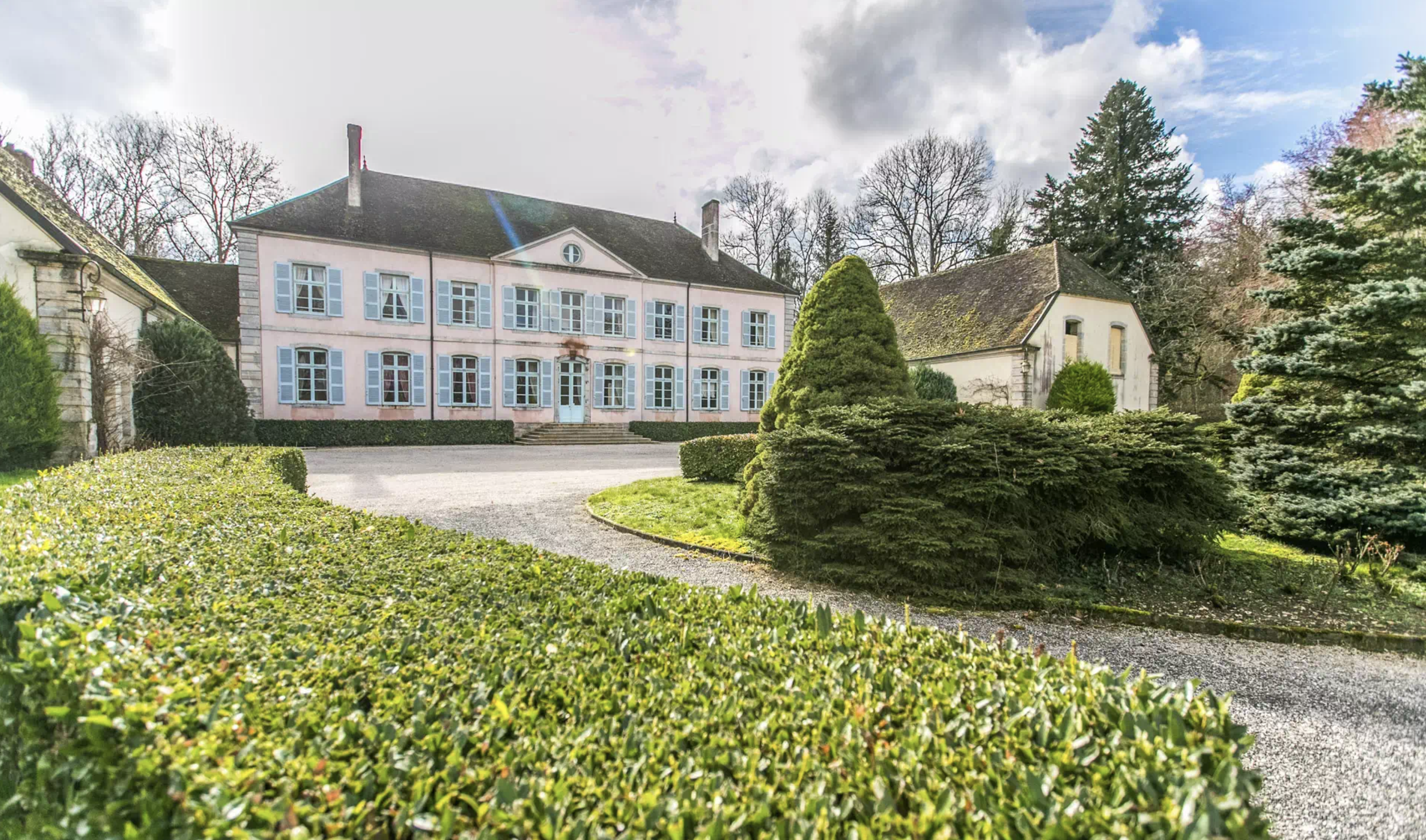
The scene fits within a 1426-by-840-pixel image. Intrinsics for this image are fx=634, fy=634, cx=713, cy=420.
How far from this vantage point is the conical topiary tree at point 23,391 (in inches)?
368

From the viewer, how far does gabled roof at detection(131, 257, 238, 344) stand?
65.1ft

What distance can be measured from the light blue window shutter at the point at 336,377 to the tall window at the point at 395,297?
1.85 metres

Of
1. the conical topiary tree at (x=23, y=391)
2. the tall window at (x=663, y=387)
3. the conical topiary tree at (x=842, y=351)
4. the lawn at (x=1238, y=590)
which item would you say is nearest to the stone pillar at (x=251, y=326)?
the conical topiary tree at (x=23, y=391)

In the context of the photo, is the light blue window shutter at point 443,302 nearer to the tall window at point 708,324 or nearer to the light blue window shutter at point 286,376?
the light blue window shutter at point 286,376

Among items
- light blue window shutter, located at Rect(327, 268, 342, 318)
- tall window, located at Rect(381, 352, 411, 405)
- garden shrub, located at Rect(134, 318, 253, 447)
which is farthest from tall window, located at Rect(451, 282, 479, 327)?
garden shrub, located at Rect(134, 318, 253, 447)

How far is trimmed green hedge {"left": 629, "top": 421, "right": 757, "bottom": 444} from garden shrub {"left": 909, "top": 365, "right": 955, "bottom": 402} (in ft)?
21.3

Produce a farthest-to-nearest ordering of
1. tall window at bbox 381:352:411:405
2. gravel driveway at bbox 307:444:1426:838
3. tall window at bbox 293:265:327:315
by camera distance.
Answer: tall window at bbox 381:352:411:405
tall window at bbox 293:265:327:315
gravel driveway at bbox 307:444:1426:838

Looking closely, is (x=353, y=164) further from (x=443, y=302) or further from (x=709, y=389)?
(x=709, y=389)

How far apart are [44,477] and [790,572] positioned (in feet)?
19.8

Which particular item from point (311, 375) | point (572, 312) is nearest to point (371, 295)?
point (311, 375)

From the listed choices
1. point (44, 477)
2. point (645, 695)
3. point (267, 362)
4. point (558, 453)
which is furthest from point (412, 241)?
point (645, 695)

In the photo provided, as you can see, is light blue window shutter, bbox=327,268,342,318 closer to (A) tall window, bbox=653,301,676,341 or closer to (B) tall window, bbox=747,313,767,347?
(A) tall window, bbox=653,301,676,341

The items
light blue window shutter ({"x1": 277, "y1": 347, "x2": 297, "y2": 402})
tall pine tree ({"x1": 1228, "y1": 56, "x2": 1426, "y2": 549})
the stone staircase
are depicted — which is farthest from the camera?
the stone staircase

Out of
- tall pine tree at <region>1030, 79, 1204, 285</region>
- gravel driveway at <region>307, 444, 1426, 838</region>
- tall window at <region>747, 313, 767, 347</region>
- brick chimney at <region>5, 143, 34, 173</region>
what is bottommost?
gravel driveway at <region>307, 444, 1426, 838</region>
